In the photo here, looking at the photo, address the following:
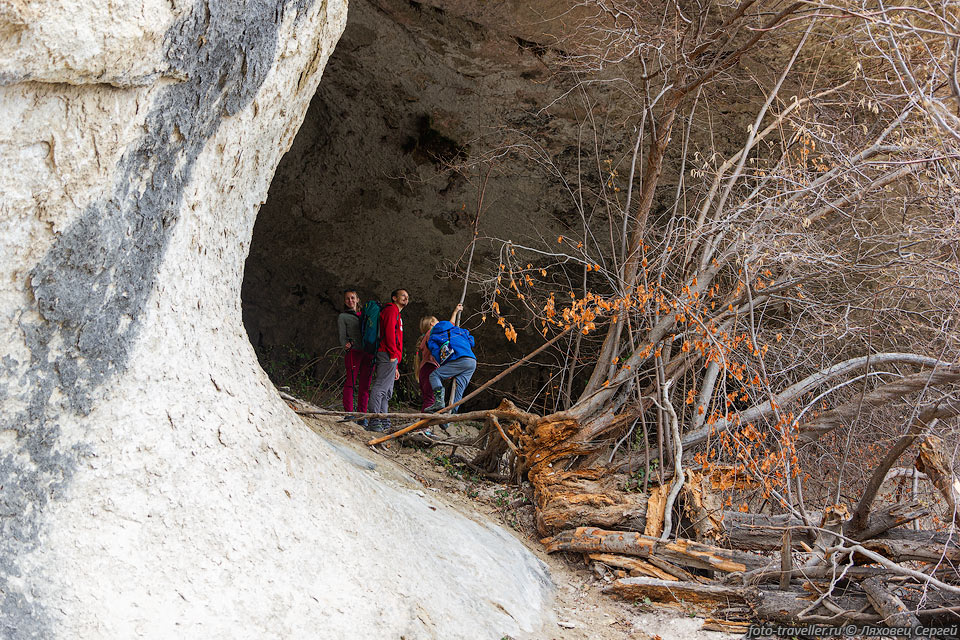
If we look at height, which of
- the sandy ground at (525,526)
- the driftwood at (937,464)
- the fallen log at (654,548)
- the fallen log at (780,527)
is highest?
the driftwood at (937,464)

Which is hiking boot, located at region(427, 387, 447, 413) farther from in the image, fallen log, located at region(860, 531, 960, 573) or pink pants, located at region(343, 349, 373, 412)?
fallen log, located at region(860, 531, 960, 573)

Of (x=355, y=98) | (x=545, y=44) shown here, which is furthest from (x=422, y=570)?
(x=355, y=98)

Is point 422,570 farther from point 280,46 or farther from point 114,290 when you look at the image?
point 280,46

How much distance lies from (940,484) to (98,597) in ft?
15.2

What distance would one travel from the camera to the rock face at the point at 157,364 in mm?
2232

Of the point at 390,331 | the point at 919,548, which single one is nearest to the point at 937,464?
the point at 919,548

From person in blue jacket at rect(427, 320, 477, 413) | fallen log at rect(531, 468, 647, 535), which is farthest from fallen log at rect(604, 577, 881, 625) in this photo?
person in blue jacket at rect(427, 320, 477, 413)

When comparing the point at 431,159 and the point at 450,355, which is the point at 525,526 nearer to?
the point at 450,355

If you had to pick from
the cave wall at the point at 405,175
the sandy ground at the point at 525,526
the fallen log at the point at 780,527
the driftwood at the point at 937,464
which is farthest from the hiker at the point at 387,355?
the driftwood at the point at 937,464

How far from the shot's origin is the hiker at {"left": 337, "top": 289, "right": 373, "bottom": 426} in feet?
21.1

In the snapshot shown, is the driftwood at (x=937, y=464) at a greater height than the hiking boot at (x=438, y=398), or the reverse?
the driftwood at (x=937, y=464)

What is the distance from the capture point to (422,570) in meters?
3.53

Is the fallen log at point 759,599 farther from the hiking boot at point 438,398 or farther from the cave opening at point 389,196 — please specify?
the cave opening at point 389,196

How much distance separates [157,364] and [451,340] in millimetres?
3821
